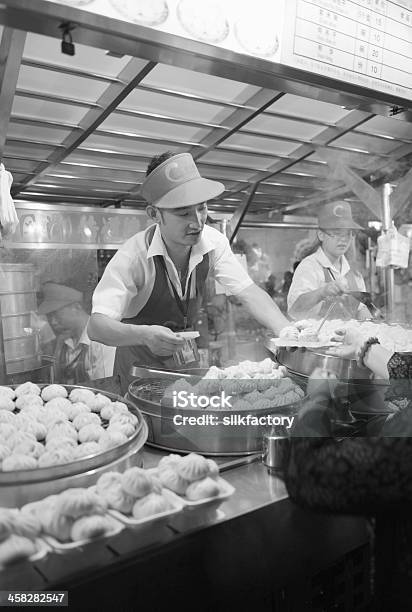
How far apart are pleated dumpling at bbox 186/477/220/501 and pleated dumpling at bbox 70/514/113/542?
0.61 ft

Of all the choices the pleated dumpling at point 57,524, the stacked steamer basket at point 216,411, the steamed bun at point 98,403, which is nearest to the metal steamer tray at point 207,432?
the stacked steamer basket at point 216,411

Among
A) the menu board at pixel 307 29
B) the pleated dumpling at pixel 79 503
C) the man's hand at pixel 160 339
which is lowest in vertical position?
the pleated dumpling at pixel 79 503

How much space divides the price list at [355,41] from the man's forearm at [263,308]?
2.37ft

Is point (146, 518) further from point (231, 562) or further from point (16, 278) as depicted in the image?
point (16, 278)

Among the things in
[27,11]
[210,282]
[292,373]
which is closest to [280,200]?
[210,282]

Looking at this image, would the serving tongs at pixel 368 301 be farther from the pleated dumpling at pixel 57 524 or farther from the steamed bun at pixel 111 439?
the pleated dumpling at pixel 57 524

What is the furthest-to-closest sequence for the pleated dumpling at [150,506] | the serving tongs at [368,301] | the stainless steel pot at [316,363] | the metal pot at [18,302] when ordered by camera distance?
the serving tongs at [368,301]
the stainless steel pot at [316,363]
the metal pot at [18,302]
the pleated dumpling at [150,506]

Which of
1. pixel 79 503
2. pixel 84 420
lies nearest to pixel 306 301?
pixel 84 420

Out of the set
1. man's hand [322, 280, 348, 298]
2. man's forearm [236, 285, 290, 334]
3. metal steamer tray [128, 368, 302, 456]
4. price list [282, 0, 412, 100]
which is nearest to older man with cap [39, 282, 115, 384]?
metal steamer tray [128, 368, 302, 456]

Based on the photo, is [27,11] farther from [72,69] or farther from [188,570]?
[188,570]

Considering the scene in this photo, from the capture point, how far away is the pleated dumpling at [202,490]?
104cm

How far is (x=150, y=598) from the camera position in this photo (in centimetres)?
99

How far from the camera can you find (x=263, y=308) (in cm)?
172

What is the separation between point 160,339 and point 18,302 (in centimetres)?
42
